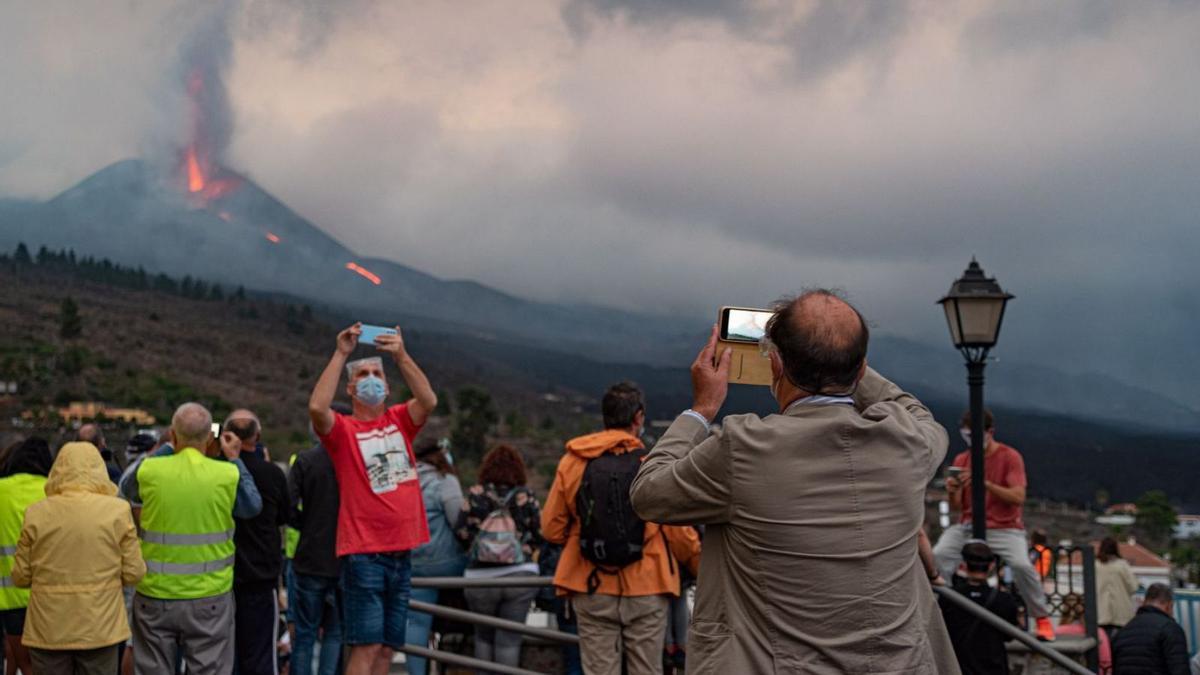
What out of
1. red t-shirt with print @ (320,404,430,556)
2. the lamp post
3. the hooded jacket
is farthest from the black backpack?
the lamp post

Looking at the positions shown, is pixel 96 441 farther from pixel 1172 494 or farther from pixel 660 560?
pixel 1172 494

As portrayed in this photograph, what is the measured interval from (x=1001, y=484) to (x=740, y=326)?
7.10m

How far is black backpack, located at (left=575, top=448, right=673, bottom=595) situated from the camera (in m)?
6.05

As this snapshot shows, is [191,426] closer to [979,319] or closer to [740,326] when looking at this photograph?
[740,326]

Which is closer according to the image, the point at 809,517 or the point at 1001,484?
the point at 809,517

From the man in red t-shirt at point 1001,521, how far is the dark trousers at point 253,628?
5167 mm

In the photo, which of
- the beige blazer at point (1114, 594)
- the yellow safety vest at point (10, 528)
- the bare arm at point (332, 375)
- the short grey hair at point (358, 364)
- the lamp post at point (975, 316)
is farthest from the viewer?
the beige blazer at point (1114, 594)

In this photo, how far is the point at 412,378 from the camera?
235 inches

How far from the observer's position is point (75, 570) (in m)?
5.88

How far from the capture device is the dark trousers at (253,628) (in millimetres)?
6805

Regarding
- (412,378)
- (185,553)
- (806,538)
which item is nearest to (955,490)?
(412,378)

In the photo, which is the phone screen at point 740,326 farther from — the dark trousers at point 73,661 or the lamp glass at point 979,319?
the lamp glass at point 979,319

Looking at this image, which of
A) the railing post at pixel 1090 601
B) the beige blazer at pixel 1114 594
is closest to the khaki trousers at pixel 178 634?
the railing post at pixel 1090 601

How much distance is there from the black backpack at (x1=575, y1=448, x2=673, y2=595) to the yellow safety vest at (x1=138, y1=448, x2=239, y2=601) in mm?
2027
